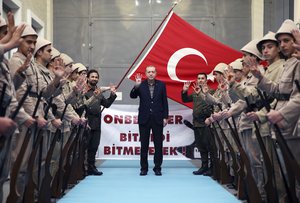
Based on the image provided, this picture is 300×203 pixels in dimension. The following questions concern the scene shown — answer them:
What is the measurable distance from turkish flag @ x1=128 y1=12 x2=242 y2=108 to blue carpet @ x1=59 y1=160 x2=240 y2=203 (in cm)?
167

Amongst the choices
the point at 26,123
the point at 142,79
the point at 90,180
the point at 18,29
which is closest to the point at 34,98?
the point at 26,123

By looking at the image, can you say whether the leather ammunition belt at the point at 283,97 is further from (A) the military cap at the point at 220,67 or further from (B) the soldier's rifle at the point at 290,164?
(A) the military cap at the point at 220,67

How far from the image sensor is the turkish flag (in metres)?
9.98

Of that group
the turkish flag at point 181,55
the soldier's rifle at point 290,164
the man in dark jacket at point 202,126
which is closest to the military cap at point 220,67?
the man in dark jacket at point 202,126

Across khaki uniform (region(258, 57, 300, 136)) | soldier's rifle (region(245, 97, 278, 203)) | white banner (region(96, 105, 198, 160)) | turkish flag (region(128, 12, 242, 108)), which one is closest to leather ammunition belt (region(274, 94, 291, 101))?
khaki uniform (region(258, 57, 300, 136))

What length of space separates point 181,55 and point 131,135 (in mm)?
1828

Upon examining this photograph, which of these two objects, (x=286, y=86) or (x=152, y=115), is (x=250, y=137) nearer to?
(x=286, y=86)

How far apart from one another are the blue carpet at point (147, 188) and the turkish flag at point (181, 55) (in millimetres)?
1671

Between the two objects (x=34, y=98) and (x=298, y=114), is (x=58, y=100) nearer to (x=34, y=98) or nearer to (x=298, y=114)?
(x=34, y=98)

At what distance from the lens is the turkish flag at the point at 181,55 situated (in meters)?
9.98

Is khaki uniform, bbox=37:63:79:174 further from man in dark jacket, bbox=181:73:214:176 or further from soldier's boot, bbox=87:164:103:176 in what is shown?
man in dark jacket, bbox=181:73:214:176

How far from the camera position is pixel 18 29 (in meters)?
3.74

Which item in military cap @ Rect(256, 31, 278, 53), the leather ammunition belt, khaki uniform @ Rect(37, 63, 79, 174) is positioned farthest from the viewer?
khaki uniform @ Rect(37, 63, 79, 174)

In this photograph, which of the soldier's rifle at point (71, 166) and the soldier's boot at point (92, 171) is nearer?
the soldier's rifle at point (71, 166)
